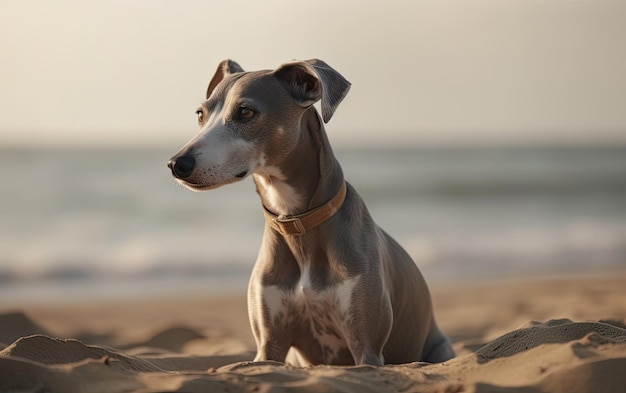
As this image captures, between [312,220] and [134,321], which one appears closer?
[312,220]

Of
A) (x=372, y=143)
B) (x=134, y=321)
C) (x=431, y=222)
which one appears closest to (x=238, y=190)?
(x=431, y=222)

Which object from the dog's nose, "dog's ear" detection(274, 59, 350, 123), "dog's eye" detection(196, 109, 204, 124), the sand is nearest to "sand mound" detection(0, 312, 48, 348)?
the sand

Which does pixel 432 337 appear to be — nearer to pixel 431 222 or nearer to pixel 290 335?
pixel 290 335

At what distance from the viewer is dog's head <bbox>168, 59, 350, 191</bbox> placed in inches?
162

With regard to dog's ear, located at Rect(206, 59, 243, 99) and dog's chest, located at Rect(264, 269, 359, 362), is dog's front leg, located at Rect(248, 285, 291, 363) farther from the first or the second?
dog's ear, located at Rect(206, 59, 243, 99)

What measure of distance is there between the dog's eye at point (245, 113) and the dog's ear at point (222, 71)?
0.77 meters

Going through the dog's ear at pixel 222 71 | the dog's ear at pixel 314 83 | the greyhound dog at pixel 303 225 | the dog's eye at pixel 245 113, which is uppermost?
the dog's ear at pixel 222 71

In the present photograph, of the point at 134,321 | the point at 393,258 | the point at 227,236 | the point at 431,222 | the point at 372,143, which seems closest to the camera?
the point at 393,258

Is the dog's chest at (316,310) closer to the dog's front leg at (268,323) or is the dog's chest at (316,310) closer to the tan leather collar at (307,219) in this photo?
the dog's front leg at (268,323)

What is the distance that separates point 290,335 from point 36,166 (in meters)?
24.5

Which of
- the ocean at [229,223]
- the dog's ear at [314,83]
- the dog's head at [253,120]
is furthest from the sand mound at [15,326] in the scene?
the dog's ear at [314,83]

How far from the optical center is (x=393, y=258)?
4.87 metres

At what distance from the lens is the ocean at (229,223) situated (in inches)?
448

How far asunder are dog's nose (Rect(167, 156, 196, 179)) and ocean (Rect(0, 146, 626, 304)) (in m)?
6.26
